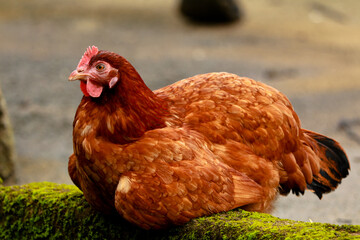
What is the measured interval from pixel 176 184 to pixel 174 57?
722 cm

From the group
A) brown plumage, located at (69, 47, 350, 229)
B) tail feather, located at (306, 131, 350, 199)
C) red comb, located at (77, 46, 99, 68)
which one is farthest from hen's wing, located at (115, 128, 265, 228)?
tail feather, located at (306, 131, 350, 199)

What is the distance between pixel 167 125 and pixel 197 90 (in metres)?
0.38

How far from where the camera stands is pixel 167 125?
3229mm

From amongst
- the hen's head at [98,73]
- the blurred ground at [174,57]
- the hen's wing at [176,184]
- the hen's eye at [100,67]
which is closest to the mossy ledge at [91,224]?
the hen's wing at [176,184]

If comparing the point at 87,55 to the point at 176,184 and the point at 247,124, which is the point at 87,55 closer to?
the point at 176,184

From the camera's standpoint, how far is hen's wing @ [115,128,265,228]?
2.91 metres

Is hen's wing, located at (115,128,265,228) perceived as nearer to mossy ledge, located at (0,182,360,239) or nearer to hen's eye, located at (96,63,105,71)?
mossy ledge, located at (0,182,360,239)

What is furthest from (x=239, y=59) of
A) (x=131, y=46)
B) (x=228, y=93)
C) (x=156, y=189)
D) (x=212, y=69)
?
(x=156, y=189)

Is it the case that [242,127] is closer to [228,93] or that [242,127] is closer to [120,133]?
[228,93]

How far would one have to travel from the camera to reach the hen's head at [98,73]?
3012 millimetres

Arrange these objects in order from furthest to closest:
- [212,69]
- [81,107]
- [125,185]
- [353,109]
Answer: [212,69], [353,109], [81,107], [125,185]

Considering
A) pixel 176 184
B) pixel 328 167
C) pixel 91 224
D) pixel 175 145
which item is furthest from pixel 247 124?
pixel 91 224

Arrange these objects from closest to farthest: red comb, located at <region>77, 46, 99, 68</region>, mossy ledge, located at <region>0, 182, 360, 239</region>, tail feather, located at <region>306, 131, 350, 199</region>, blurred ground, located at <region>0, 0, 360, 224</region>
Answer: mossy ledge, located at <region>0, 182, 360, 239</region>
red comb, located at <region>77, 46, 99, 68</region>
tail feather, located at <region>306, 131, 350, 199</region>
blurred ground, located at <region>0, 0, 360, 224</region>

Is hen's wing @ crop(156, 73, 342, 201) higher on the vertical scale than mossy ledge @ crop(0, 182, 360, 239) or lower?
higher
